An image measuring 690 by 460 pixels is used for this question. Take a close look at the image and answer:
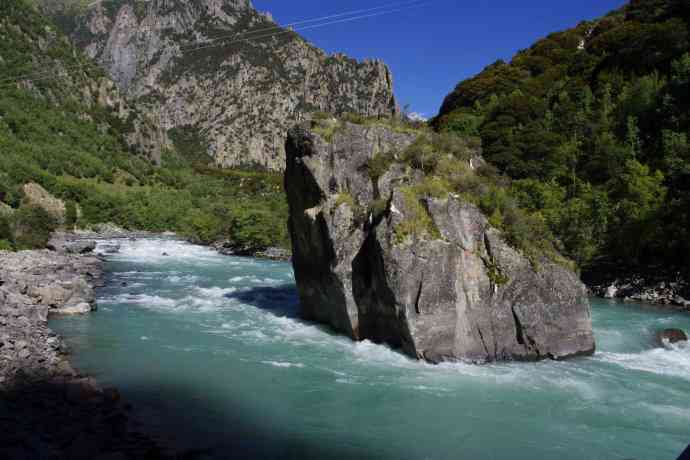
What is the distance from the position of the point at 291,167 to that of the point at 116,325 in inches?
402

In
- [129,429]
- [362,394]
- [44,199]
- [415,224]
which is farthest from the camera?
[44,199]

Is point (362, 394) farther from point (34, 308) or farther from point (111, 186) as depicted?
point (111, 186)

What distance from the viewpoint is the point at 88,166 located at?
111062 mm

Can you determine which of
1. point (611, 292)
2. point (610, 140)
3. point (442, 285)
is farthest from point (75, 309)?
point (610, 140)

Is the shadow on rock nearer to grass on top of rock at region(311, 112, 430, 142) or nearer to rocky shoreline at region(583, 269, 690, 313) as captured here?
grass on top of rock at region(311, 112, 430, 142)

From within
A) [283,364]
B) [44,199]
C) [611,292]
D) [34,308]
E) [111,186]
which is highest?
[111,186]

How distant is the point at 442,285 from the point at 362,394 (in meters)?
4.60

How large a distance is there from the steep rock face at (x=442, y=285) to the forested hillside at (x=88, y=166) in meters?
36.2

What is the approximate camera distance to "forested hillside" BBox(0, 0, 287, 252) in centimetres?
6869

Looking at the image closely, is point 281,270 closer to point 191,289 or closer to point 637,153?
point 191,289

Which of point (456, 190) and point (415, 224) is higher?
point (456, 190)

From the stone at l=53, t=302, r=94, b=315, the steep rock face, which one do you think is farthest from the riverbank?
the steep rock face

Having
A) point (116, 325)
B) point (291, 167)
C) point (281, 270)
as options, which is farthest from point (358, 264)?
point (281, 270)

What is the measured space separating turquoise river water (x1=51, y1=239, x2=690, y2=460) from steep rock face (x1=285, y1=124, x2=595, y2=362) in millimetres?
791
